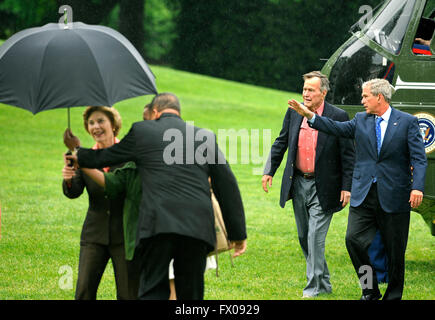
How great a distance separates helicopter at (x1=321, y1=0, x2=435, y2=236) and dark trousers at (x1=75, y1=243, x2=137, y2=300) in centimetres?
382

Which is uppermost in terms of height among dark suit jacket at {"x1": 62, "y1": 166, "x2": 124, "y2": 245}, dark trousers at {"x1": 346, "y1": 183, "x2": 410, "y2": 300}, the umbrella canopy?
the umbrella canopy

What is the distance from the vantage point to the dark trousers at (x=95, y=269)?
593 centimetres

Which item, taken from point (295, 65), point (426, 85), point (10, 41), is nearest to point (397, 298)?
point (426, 85)

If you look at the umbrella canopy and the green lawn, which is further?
the green lawn

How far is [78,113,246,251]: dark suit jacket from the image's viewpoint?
211 inches

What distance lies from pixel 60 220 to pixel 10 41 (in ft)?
21.7

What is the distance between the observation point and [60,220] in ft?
40.0

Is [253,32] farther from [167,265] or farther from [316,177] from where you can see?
[167,265]

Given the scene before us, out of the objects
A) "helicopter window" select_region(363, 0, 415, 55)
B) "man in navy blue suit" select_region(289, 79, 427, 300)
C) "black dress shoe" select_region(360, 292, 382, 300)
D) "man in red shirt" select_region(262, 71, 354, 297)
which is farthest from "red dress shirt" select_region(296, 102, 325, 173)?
"helicopter window" select_region(363, 0, 415, 55)

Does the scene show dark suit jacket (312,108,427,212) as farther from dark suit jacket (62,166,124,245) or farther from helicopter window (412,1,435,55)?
helicopter window (412,1,435,55)

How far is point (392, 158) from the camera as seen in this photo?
7.04m

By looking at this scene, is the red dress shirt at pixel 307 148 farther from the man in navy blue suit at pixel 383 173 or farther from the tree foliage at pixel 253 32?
the tree foliage at pixel 253 32

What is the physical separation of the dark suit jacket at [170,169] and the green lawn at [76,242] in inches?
96.4
